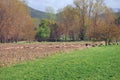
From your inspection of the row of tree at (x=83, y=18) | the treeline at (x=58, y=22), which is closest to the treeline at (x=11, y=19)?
the treeline at (x=58, y=22)

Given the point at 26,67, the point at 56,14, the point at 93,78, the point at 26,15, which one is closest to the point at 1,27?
the point at 26,15

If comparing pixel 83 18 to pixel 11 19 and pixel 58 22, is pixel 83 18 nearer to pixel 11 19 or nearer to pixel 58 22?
pixel 58 22

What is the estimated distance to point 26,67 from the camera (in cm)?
1709

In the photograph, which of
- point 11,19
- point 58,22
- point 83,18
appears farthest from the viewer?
point 58,22

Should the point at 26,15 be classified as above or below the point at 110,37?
above

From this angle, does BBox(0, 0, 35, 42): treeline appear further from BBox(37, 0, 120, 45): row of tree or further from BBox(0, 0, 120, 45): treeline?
BBox(37, 0, 120, 45): row of tree

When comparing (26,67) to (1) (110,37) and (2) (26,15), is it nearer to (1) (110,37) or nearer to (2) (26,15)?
(1) (110,37)

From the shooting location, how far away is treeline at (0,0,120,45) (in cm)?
6881

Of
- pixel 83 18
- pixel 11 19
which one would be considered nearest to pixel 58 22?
pixel 83 18

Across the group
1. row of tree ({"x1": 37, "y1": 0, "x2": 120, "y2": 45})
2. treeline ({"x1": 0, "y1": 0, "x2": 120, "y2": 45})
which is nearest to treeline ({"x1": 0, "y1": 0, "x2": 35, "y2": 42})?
treeline ({"x1": 0, "y1": 0, "x2": 120, "y2": 45})

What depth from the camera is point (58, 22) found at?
307 ft

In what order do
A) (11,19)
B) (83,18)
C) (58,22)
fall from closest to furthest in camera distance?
(11,19) → (83,18) → (58,22)

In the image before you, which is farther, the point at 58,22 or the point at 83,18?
the point at 58,22

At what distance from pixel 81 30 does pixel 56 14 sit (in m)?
15.4
